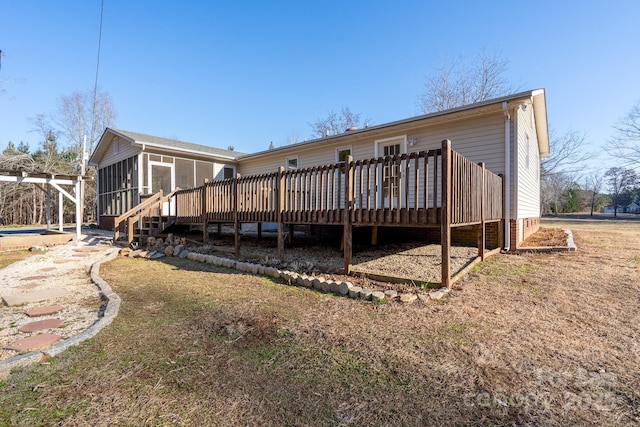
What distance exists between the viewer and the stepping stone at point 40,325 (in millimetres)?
3006

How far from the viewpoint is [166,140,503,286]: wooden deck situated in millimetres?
4387

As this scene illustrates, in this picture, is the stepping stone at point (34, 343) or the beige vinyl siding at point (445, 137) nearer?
the stepping stone at point (34, 343)

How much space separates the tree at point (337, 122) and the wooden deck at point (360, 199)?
18508 mm

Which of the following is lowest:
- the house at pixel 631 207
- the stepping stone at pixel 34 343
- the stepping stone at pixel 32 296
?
the stepping stone at pixel 34 343

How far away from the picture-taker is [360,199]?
197 inches

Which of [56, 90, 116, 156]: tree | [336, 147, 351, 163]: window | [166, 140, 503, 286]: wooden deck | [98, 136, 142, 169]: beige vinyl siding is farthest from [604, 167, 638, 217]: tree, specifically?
[56, 90, 116, 156]: tree

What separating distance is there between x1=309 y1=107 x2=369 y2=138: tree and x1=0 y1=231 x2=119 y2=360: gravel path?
20855mm

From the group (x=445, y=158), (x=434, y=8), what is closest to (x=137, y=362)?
(x=445, y=158)

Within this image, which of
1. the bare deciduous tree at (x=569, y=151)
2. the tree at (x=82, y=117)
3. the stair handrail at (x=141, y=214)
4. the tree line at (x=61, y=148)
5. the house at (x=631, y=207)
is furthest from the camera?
the house at (x=631, y=207)

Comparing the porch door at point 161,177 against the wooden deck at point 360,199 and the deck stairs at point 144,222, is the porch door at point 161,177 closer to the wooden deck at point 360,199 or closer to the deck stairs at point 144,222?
the deck stairs at point 144,222

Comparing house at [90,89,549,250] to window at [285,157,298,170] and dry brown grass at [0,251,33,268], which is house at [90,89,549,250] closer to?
window at [285,157,298,170]

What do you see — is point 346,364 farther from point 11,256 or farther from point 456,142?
point 11,256

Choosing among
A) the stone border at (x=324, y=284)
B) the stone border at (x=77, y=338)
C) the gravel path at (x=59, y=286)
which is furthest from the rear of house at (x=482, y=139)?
the gravel path at (x=59, y=286)

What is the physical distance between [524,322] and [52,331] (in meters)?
4.80
